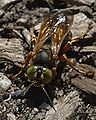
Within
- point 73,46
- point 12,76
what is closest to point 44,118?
point 12,76

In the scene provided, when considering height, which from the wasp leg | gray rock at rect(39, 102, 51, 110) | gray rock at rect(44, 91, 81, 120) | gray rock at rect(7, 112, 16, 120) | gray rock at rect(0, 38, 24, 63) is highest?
gray rock at rect(0, 38, 24, 63)

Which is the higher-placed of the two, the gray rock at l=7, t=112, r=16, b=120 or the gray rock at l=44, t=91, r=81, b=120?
the gray rock at l=7, t=112, r=16, b=120

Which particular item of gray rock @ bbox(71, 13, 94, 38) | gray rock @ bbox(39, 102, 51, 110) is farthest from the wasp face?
gray rock @ bbox(71, 13, 94, 38)

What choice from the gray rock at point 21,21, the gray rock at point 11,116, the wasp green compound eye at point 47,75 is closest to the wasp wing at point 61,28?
the wasp green compound eye at point 47,75

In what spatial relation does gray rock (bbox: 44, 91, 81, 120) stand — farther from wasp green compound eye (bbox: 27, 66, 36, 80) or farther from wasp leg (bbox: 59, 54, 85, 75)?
wasp green compound eye (bbox: 27, 66, 36, 80)

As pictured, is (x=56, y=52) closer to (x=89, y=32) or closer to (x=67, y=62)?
(x=67, y=62)

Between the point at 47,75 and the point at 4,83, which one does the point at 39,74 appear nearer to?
the point at 47,75

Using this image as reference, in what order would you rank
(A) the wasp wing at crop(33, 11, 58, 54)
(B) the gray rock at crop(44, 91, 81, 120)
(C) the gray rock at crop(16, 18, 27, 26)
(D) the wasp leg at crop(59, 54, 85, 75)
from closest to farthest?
1. (B) the gray rock at crop(44, 91, 81, 120)
2. (D) the wasp leg at crop(59, 54, 85, 75)
3. (A) the wasp wing at crop(33, 11, 58, 54)
4. (C) the gray rock at crop(16, 18, 27, 26)
